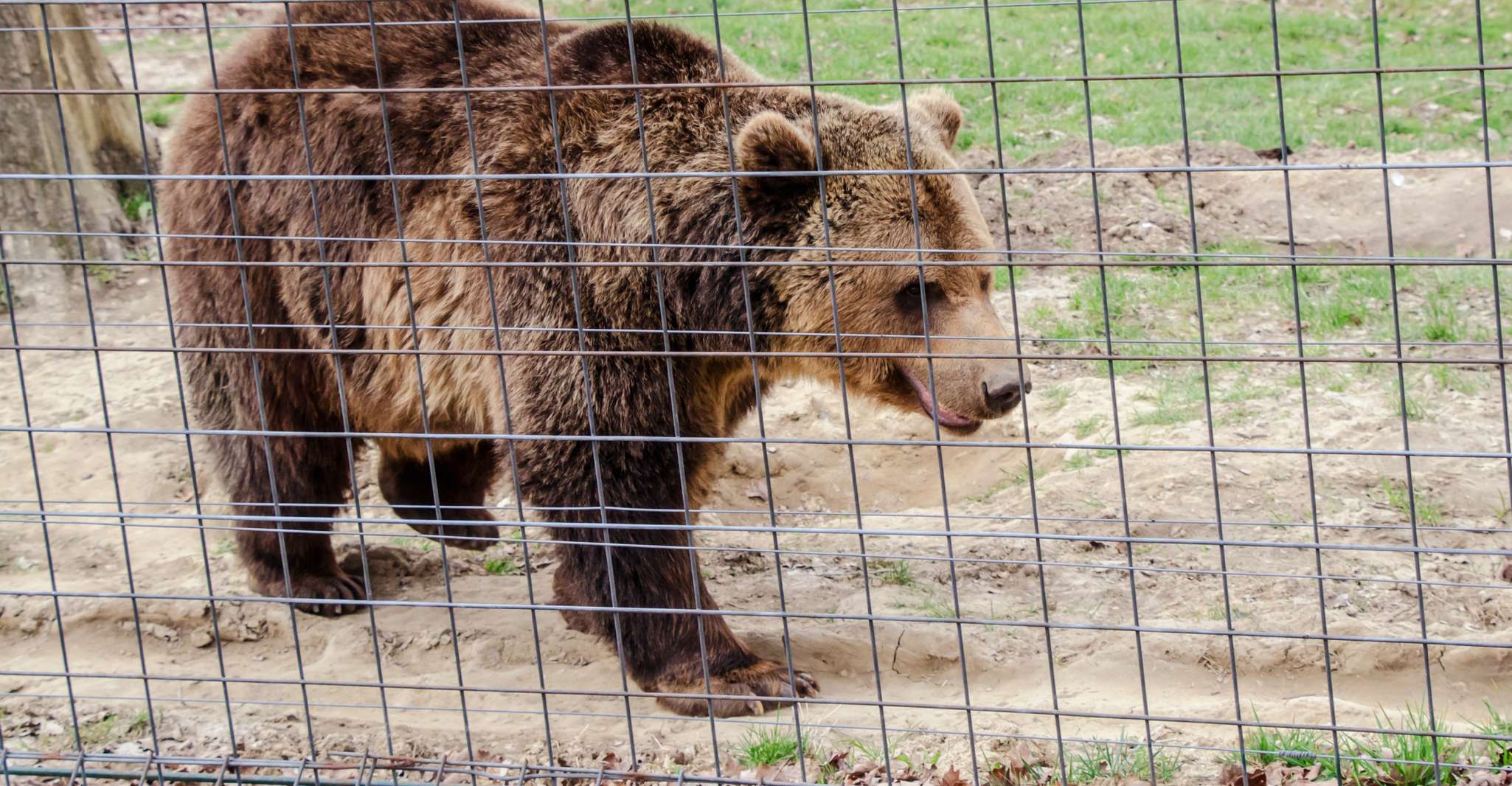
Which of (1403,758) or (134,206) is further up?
(134,206)

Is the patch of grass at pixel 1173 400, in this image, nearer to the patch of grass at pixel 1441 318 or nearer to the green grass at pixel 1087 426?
the green grass at pixel 1087 426

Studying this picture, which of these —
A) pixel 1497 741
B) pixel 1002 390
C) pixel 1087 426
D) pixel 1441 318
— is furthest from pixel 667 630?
pixel 1441 318

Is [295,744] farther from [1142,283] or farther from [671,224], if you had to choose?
[1142,283]

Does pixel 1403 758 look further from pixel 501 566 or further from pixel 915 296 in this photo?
pixel 501 566

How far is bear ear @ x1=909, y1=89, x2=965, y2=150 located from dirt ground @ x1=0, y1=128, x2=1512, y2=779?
1.55 metres

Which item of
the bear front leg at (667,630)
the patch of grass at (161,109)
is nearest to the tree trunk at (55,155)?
the patch of grass at (161,109)

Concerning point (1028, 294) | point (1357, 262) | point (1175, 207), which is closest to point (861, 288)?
point (1357, 262)

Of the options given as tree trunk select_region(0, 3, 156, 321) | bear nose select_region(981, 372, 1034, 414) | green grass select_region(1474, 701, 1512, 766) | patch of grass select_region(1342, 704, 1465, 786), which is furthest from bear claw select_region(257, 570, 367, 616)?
green grass select_region(1474, 701, 1512, 766)

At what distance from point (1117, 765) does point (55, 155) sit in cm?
769

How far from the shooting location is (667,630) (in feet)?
16.5

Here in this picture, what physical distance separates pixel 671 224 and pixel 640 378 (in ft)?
1.89

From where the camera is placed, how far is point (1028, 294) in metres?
8.02

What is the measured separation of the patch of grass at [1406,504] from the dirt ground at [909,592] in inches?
0.8

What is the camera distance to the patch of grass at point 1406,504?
5578mm
